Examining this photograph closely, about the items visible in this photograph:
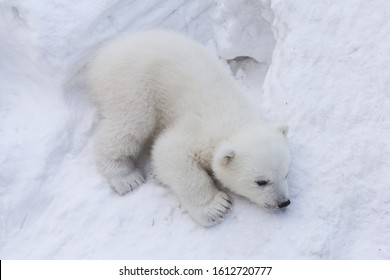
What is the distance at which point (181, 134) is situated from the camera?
15.4ft

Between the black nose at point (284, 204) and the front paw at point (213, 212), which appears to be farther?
the front paw at point (213, 212)

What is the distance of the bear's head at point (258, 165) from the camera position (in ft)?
13.8

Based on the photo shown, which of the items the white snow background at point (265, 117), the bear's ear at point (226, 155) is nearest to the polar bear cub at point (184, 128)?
the bear's ear at point (226, 155)

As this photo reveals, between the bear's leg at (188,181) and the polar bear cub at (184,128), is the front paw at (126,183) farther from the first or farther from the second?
the bear's leg at (188,181)

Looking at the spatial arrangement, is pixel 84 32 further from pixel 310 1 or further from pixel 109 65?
pixel 310 1

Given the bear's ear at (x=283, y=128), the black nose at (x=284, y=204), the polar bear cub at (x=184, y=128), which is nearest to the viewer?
the black nose at (x=284, y=204)

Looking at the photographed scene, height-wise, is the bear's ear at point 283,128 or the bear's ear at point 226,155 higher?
the bear's ear at point 283,128

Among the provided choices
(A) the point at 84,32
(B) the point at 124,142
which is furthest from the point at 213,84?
(A) the point at 84,32

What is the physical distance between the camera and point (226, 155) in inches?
169

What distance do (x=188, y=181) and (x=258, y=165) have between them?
59 centimetres

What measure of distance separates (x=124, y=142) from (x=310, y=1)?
220 cm

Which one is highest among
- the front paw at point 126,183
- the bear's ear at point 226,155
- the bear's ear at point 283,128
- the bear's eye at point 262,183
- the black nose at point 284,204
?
the bear's ear at point 283,128

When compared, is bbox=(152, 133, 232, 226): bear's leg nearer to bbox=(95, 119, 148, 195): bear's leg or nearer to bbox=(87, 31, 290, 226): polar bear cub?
bbox=(87, 31, 290, 226): polar bear cub

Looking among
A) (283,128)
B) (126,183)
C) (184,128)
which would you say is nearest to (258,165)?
(283,128)
